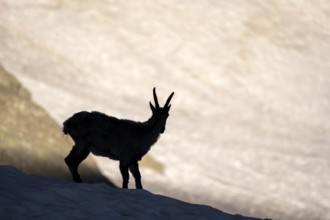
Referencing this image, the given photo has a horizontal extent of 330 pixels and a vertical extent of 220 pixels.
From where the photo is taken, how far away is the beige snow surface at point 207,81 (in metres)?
27.0

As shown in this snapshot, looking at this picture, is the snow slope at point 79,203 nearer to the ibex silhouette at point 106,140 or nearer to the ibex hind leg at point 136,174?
the ibex hind leg at point 136,174

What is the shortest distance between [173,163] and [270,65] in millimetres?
10001

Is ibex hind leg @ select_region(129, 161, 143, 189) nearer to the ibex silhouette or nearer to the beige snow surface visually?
the ibex silhouette

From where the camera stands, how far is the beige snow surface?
27.0 meters

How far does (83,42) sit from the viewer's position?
103ft

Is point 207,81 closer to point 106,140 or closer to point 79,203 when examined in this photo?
point 106,140

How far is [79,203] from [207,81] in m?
21.0

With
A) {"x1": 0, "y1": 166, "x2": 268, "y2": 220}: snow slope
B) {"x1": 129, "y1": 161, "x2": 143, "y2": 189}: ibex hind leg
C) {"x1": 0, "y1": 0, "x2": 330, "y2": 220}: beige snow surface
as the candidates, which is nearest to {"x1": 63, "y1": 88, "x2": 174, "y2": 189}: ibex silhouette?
{"x1": 129, "y1": 161, "x2": 143, "y2": 189}: ibex hind leg

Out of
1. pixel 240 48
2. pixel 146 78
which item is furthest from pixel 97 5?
pixel 240 48

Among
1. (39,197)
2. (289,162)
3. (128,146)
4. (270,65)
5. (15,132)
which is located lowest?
(39,197)

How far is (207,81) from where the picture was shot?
32156 mm

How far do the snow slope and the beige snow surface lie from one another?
36.9 feet

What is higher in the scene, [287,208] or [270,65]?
[270,65]

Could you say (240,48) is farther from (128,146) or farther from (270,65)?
(128,146)
